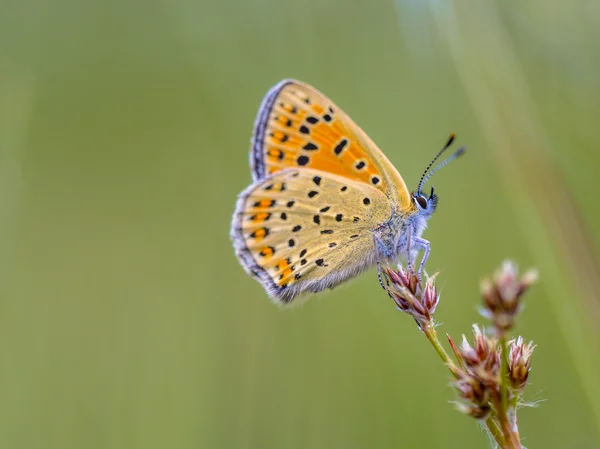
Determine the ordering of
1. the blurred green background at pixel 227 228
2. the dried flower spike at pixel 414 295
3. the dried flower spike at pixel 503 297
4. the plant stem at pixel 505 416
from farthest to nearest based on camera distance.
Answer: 1. the blurred green background at pixel 227 228
2. the dried flower spike at pixel 414 295
3. the plant stem at pixel 505 416
4. the dried flower spike at pixel 503 297

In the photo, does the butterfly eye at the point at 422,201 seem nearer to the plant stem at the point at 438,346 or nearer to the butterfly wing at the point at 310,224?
the butterfly wing at the point at 310,224

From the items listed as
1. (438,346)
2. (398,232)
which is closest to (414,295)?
(438,346)

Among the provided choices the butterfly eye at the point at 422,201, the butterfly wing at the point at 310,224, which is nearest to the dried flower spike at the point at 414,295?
the butterfly wing at the point at 310,224

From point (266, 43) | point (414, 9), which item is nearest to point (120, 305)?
point (266, 43)

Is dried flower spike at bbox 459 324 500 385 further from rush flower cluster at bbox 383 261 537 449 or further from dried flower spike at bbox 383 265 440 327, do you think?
dried flower spike at bbox 383 265 440 327

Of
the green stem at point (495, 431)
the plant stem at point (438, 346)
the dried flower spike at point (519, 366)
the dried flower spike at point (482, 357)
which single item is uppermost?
the plant stem at point (438, 346)

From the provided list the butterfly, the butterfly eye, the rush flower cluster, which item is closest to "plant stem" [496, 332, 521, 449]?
the rush flower cluster

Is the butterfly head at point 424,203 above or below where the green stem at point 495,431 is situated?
above

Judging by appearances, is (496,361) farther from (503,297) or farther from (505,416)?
(503,297)
